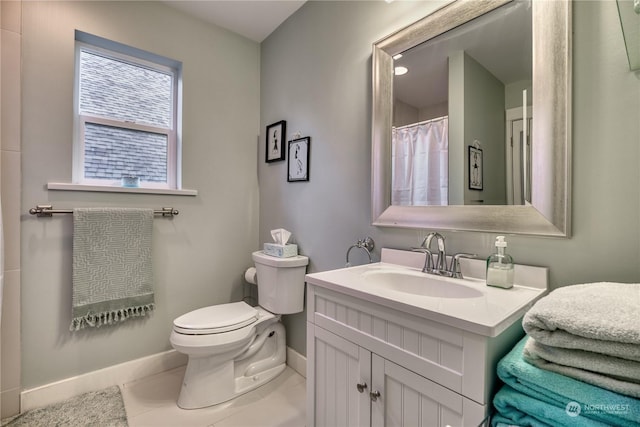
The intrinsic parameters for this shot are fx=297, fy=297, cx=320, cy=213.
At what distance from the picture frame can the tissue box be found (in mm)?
1108

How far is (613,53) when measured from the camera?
89 centimetres

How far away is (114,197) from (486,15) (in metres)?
2.10

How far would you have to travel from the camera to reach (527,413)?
0.65 m

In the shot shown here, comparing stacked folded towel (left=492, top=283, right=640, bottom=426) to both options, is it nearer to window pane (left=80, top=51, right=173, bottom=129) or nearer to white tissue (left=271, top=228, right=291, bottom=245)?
white tissue (left=271, top=228, right=291, bottom=245)

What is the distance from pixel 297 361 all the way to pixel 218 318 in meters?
0.66

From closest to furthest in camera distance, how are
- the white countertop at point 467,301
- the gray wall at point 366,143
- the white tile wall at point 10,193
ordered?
the white countertop at point 467,301
the gray wall at point 366,143
the white tile wall at point 10,193

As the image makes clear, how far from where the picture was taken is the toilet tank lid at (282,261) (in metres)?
1.80

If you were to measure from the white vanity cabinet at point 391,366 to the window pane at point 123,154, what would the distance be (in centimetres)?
150

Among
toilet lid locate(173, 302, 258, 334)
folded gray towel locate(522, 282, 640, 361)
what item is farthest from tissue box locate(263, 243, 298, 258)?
folded gray towel locate(522, 282, 640, 361)

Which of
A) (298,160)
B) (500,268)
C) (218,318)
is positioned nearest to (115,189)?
(218,318)

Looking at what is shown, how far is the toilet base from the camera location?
5.31ft

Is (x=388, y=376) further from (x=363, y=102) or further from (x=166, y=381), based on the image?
(x=166, y=381)

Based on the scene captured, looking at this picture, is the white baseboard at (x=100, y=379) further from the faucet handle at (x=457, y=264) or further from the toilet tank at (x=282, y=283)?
the faucet handle at (x=457, y=264)

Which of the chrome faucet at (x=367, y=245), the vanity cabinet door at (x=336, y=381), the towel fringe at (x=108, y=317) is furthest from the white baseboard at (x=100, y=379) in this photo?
the chrome faucet at (x=367, y=245)
